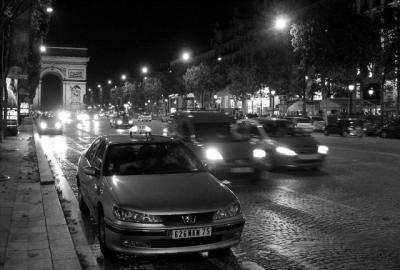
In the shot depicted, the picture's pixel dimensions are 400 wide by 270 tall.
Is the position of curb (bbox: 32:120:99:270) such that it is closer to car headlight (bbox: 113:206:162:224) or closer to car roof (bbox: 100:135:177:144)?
car headlight (bbox: 113:206:162:224)

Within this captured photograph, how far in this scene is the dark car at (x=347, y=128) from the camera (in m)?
40.9

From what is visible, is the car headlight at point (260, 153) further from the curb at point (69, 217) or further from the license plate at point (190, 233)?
the license plate at point (190, 233)

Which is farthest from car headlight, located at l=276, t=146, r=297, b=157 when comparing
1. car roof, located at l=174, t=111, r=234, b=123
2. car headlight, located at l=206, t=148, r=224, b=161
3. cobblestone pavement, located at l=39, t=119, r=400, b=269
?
car headlight, located at l=206, t=148, r=224, b=161

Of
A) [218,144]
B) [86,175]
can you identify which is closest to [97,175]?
[86,175]

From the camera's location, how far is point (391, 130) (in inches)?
1529

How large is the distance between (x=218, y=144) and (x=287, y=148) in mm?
2994

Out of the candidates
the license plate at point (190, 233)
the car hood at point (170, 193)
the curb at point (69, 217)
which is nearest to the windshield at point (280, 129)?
the curb at point (69, 217)

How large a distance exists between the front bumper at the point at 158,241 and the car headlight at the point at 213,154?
7.25 m

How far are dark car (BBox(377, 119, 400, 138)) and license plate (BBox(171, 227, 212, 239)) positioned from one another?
114 feet

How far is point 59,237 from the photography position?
7.53 metres

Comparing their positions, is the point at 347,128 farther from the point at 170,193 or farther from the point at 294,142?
the point at 170,193

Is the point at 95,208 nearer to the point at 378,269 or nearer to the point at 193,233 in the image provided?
the point at 193,233

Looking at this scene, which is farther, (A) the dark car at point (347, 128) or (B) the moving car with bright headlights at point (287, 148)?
(A) the dark car at point (347, 128)

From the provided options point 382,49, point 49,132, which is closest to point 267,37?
point 382,49
